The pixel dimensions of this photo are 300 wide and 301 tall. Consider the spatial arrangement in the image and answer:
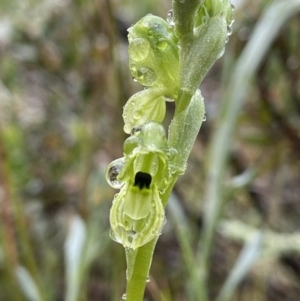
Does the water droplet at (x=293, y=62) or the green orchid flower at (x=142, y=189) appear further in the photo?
the water droplet at (x=293, y=62)

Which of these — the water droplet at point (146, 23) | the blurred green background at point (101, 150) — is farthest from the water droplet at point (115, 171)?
the blurred green background at point (101, 150)

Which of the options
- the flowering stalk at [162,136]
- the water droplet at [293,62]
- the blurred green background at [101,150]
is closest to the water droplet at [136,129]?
the flowering stalk at [162,136]

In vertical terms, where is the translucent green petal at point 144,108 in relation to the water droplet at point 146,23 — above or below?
below

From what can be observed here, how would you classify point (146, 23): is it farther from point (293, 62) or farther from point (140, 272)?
point (293, 62)

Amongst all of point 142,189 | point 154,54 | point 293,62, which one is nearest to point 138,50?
point 154,54

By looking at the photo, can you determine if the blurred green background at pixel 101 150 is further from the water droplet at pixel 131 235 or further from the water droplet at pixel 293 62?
the water droplet at pixel 131 235

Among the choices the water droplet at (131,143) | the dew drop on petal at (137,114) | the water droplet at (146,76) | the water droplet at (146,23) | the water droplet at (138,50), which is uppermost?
the water droplet at (146,23)

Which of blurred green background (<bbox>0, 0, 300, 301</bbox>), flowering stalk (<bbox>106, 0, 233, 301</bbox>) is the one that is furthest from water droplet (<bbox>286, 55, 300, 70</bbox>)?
flowering stalk (<bbox>106, 0, 233, 301</bbox>)

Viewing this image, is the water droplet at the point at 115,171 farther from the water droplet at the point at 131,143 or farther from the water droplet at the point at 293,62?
the water droplet at the point at 293,62
